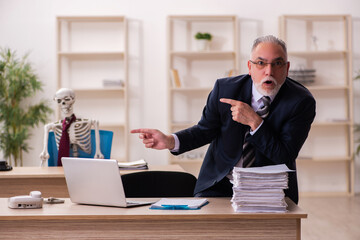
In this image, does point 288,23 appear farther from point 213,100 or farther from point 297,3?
point 213,100

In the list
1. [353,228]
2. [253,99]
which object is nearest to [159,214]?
[253,99]

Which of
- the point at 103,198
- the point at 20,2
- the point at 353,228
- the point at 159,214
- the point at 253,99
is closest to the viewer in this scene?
the point at 159,214

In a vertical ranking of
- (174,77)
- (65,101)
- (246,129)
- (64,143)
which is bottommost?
(64,143)

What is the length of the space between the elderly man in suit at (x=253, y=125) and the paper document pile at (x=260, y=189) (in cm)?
26

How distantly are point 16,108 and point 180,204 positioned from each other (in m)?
4.46

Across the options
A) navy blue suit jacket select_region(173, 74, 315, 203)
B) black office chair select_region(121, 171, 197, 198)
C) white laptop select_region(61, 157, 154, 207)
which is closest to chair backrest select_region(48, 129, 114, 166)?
black office chair select_region(121, 171, 197, 198)

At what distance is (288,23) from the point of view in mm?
6848

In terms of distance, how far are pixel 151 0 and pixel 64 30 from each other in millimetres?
1128

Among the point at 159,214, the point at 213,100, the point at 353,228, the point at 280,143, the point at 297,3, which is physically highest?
the point at 297,3

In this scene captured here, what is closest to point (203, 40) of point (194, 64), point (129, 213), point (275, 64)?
point (194, 64)

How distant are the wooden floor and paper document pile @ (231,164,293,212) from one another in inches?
96.3

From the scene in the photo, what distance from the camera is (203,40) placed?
21.5ft

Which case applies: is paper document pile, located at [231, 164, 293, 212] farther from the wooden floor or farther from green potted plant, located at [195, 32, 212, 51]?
green potted plant, located at [195, 32, 212, 51]

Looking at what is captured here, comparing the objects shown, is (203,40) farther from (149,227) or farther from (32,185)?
(149,227)
